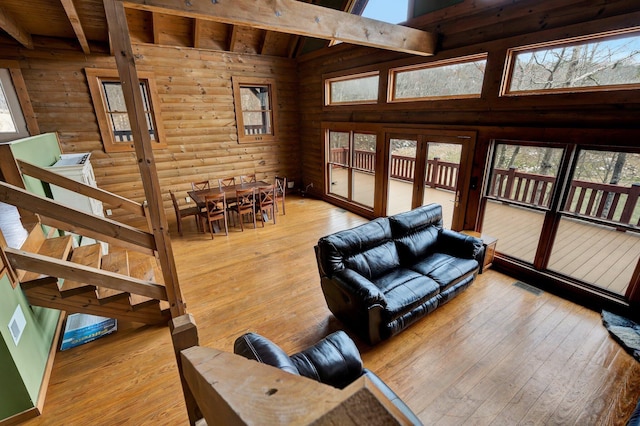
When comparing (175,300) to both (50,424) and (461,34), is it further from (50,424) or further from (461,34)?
(461,34)

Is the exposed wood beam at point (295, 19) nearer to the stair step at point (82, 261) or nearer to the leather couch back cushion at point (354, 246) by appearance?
the leather couch back cushion at point (354, 246)

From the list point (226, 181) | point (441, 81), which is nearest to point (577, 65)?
point (441, 81)

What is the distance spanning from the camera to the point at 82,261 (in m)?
3.20

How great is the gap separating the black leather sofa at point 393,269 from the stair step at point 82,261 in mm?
2266

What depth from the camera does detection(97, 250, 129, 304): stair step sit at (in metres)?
2.79

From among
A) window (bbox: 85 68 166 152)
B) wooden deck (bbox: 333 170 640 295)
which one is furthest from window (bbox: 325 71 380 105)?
window (bbox: 85 68 166 152)

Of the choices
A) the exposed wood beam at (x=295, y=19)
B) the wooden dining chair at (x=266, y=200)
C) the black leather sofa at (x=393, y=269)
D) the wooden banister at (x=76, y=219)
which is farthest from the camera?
the wooden dining chair at (x=266, y=200)

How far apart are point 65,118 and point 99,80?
3.04 feet

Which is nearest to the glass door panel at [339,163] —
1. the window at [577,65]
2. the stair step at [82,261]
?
the window at [577,65]

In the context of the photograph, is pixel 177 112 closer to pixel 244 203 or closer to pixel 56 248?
pixel 244 203

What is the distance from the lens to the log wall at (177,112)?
4988 millimetres

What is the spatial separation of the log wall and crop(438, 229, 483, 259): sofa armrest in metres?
5.04

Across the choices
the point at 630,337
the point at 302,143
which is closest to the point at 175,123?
the point at 302,143

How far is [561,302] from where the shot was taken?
3289 mm
